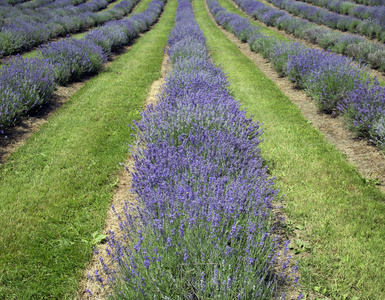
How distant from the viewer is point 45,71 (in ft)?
22.0

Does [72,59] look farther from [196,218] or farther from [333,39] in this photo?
[333,39]

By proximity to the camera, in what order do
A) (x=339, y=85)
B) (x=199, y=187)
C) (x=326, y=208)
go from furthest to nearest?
(x=339, y=85) → (x=326, y=208) → (x=199, y=187)

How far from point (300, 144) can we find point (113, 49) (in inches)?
353

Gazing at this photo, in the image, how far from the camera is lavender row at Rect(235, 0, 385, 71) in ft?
29.5

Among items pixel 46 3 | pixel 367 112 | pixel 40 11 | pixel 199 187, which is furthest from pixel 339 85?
pixel 46 3

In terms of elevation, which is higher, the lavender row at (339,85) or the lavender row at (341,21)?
the lavender row at (341,21)

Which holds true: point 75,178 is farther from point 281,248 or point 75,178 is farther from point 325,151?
point 325,151

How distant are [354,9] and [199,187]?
60.8 feet

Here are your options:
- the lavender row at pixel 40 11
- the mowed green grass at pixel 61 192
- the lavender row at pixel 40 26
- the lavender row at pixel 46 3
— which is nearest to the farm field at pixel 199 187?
the mowed green grass at pixel 61 192

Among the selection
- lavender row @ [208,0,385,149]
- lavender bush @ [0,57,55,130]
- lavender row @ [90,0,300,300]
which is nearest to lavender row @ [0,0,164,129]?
lavender bush @ [0,57,55,130]

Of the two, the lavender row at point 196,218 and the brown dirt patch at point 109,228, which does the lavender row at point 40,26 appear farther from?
the lavender row at point 196,218

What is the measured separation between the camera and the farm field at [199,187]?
2291mm

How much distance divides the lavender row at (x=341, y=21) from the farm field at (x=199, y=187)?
7124 millimetres

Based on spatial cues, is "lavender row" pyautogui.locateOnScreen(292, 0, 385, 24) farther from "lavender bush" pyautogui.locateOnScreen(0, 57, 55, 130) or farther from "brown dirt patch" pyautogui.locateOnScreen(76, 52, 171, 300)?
"brown dirt patch" pyautogui.locateOnScreen(76, 52, 171, 300)
